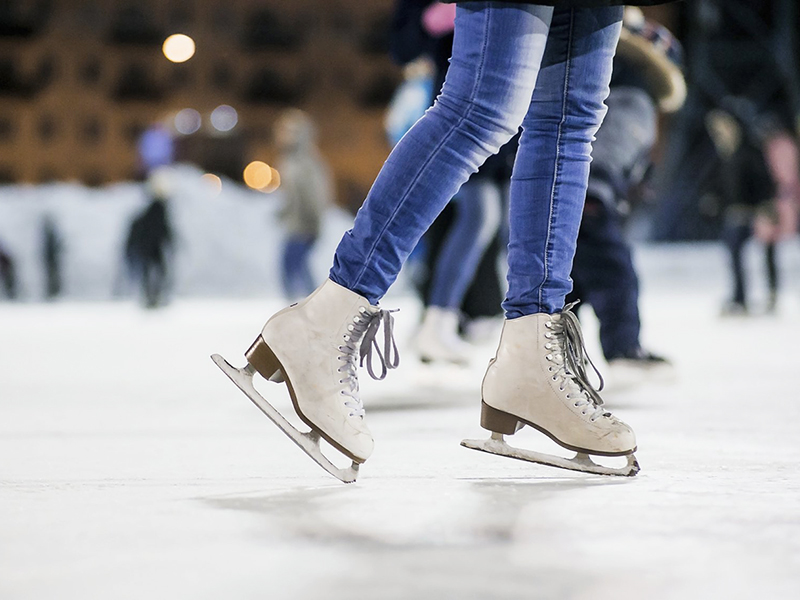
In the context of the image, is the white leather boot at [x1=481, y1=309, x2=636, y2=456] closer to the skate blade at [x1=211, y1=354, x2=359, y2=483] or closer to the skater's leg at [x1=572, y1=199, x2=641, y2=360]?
the skate blade at [x1=211, y1=354, x2=359, y2=483]

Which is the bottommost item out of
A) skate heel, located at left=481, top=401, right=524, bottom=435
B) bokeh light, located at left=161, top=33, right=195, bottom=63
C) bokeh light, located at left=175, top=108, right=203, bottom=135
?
skate heel, located at left=481, top=401, right=524, bottom=435

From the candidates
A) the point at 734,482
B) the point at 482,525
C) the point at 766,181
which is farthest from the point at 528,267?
the point at 766,181

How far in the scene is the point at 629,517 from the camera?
49.2 inches

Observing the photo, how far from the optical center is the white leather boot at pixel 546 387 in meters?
1.60

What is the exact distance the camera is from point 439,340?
3.20 metres

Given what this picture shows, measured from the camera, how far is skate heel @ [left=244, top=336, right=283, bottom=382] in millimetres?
1554

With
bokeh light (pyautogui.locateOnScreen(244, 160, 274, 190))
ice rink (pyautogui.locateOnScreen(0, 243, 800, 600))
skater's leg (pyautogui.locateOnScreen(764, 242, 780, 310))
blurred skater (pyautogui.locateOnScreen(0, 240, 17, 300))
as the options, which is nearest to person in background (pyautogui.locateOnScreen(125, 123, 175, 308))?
blurred skater (pyautogui.locateOnScreen(0, 240, 17, 300))

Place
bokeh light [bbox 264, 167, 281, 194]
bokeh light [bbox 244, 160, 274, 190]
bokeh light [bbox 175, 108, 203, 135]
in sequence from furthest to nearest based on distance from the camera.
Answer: bokeh light [bbox 264, 167, 281, 194] → bokeh light [bbox 244, 160, 274, 190] → bokeh light [bbox 175, 108, 203, 135]

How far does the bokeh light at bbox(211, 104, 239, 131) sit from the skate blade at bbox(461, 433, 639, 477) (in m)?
33.8

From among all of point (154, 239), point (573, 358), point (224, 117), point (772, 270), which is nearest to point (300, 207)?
point (154, 239)

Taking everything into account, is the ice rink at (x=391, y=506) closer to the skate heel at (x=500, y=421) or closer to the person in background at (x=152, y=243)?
the skate heel at (x=500, y=421)

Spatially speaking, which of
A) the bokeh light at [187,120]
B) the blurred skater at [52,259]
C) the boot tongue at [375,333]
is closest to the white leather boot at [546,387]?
the boot tongue at [375,333]

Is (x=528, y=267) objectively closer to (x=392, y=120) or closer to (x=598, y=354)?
(x=598, y=354)

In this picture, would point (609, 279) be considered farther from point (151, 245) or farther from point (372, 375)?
point (151, 245)
